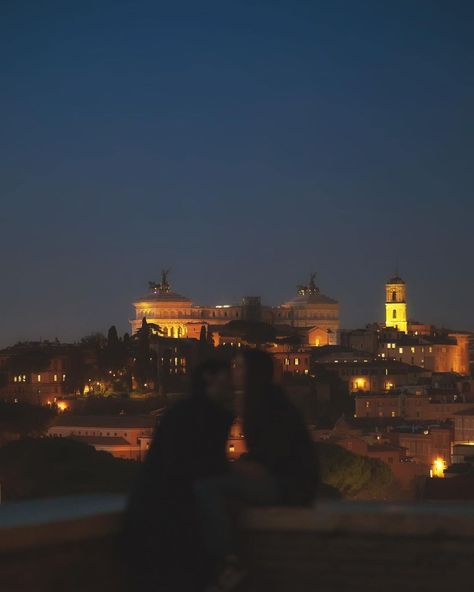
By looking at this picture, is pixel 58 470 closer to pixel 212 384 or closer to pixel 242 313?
pixel 212 384

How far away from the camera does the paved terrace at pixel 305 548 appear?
4617 mm

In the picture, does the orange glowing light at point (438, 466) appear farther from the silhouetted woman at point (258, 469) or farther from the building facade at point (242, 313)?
the building facade at point (242, 313)

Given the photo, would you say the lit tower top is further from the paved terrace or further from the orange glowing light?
the paved terrace

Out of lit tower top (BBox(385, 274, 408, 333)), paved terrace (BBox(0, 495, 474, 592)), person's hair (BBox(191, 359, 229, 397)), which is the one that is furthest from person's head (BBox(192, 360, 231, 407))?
lit tower top (BBox(385, 274, 408, 333))

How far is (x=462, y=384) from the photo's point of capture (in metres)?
67.1

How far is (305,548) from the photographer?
4727 mm

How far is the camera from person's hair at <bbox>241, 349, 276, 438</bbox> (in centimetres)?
478

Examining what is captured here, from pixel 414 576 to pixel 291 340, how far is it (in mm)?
72015

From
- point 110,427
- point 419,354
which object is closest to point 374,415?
point 110,427

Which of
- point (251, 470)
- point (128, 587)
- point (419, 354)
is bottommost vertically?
point (128, 587)

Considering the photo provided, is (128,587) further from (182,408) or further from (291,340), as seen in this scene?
(291,340)

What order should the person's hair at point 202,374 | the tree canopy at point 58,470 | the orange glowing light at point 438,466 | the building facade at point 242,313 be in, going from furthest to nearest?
the building facade at point 242,313, the orange glowing light at point 438,466, the tree canopy at point 58,470, the person's hair at point 202,374

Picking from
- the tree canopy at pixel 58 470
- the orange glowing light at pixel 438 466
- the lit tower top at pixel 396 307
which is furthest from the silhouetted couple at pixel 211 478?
the lit tower top at pixel 396 307

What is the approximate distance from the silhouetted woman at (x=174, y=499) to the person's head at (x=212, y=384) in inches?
1.1
